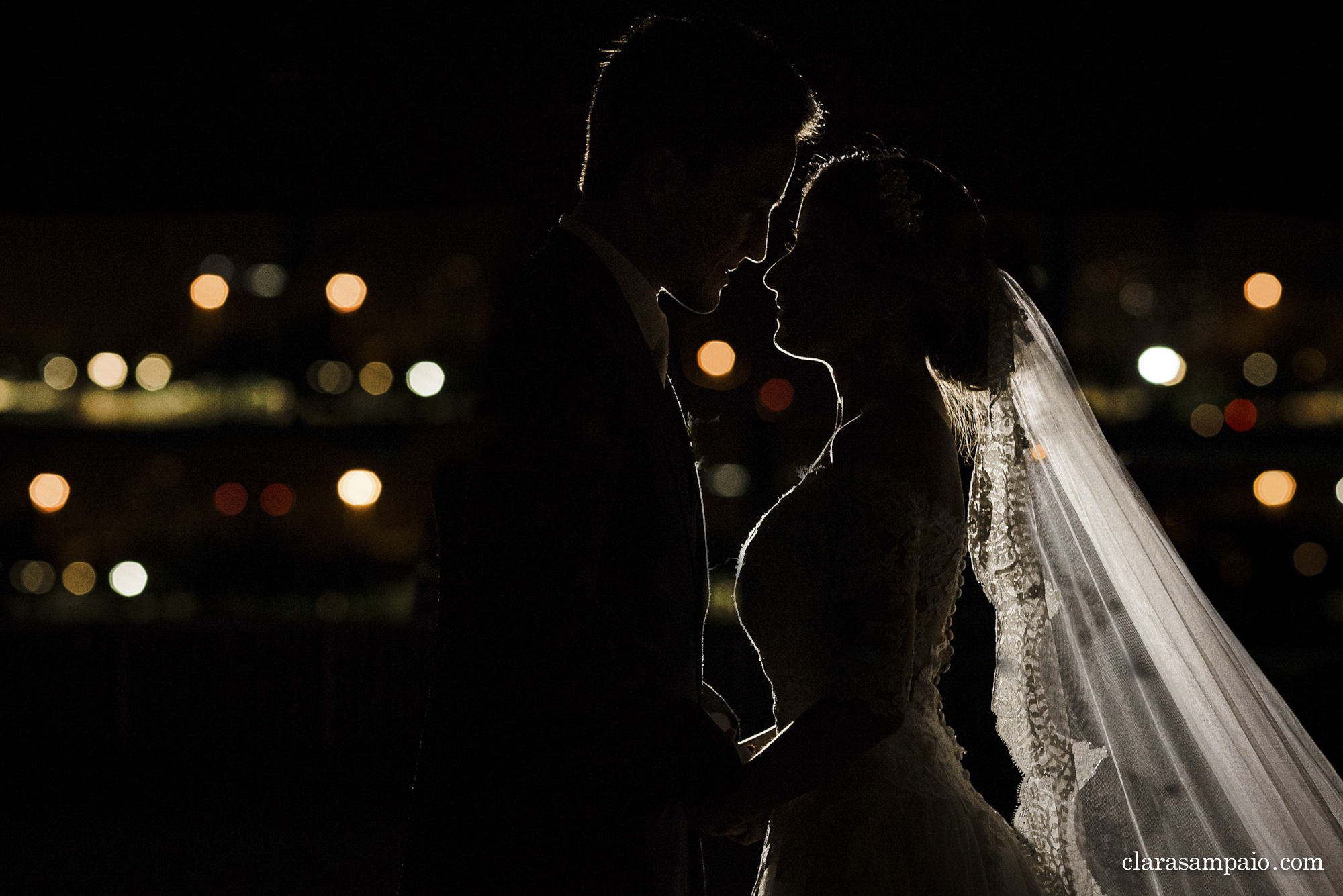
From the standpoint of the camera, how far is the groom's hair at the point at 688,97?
131 centimetres

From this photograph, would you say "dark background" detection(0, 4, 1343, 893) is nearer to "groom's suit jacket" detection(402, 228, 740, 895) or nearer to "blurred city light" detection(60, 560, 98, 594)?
"blurred city light" detection(60, 560, 98, 594)

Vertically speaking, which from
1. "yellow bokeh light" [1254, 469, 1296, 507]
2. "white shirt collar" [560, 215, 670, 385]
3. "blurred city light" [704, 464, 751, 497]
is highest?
"blurred city light" [704, 464, 751, 497]

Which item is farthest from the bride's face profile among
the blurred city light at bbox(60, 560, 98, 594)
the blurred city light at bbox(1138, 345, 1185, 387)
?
the blurred city light at bbox(60, 560, 98, 594)

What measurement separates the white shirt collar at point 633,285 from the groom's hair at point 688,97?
0.06 meters

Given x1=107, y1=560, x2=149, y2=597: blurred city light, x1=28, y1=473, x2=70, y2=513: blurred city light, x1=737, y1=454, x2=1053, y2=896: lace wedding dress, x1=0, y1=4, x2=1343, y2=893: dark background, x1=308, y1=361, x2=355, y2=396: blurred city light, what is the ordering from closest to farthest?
x1=737, y1=454, x2=1053, y2=896: lace wedding dress < x1=0, y1=4, x2=1343, y2=893: dark background < x1=308, y1=361, x2=355, y2=396: blurred city light < x1=107, y1=560, x2=149, y2=597: blurred city light < x1=28, y1=473, x2=70, y2=513: blurred city light

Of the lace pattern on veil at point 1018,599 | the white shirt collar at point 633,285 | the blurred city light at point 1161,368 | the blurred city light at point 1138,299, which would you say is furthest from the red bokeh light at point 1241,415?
the white shirt collar at point 633,285

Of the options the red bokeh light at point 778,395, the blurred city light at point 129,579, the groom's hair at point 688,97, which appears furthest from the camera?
the blurred city light at point 129,579

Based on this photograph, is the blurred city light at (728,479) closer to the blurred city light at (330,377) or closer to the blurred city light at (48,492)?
the blurred city light at (330,377)

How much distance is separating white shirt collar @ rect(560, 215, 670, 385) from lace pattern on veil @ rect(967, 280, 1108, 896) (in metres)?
0.73

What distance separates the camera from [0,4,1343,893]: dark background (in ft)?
15.1

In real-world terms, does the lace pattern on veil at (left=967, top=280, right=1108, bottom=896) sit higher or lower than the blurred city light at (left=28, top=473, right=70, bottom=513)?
lower

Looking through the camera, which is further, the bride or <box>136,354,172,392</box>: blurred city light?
<box>136,354,172,392</box>: blurred city light

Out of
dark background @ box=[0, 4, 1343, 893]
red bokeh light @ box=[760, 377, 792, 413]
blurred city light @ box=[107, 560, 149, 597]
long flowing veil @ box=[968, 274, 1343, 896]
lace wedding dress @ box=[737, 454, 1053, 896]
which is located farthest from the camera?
blurred city light @ box=[107, 560, 149, 597]

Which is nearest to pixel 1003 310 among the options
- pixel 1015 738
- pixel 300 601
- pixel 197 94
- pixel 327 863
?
pixel 1015 738
